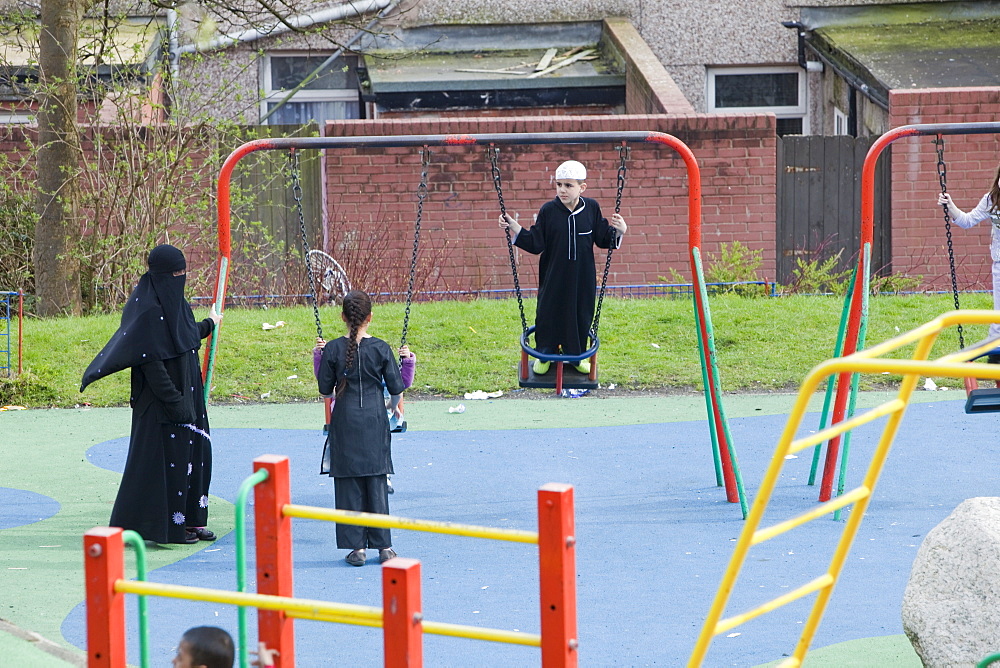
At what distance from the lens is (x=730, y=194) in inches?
521

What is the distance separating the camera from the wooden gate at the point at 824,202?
13648 millimetres

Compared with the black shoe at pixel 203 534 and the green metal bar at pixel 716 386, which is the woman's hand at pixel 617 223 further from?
the black shoe at pixel 203 534

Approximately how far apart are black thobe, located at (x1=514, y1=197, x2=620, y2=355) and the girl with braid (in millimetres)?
1525

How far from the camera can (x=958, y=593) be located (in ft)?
14.4

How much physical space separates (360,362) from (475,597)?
4.31 feet

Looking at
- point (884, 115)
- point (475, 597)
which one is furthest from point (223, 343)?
point (884, 115)

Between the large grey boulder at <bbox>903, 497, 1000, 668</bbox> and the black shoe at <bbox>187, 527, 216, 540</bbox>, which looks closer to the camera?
the large grey boulder at <bbox>903, 497, 1000, 668</bbox>

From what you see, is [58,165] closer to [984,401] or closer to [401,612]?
[984,401]

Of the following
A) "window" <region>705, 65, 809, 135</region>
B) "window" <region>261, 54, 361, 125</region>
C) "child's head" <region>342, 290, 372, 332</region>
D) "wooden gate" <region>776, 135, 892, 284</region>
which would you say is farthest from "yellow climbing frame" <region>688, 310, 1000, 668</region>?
"window" <region>261, 54, 361, 125</region>

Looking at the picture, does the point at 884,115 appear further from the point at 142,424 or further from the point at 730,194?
the point at 142,424

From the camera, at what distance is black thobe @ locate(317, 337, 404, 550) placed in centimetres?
620

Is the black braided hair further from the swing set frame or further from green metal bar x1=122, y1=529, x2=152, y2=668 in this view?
green metal bar x1=122, y1=529, x2=152, y2=668

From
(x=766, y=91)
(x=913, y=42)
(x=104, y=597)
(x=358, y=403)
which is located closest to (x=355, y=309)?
(x=358, y=403)

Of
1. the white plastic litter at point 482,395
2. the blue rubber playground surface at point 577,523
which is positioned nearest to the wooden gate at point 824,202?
the blue rubber playground surface at point 577,523
